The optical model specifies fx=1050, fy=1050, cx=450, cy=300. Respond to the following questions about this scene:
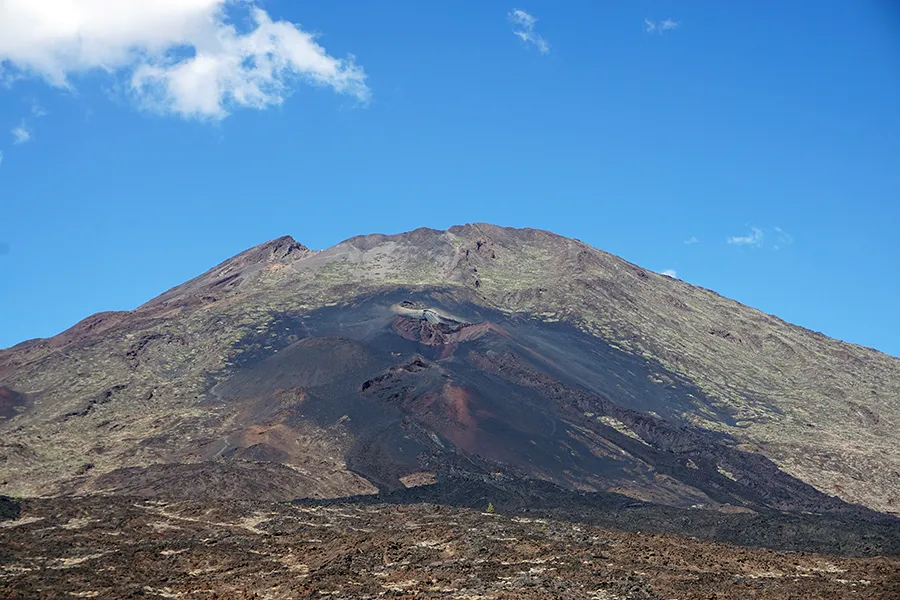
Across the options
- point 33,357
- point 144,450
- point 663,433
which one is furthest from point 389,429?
point 33,357

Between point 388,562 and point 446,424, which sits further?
point 446,424

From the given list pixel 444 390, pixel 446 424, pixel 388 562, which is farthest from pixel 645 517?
pixel 444 390

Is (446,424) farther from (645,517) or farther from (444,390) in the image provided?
(645,517)

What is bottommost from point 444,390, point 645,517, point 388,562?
point 388,562

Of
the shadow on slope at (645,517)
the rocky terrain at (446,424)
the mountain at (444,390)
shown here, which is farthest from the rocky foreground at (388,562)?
the mountain at (444,390)

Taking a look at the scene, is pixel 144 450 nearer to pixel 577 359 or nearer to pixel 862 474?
pixel 577 359

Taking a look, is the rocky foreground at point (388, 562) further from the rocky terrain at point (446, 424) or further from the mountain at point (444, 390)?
the mountain at point (444, 390)

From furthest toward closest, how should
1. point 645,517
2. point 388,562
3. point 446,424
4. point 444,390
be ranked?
point 444,390 < point 446,424 < point 645,517 < point 388,562
